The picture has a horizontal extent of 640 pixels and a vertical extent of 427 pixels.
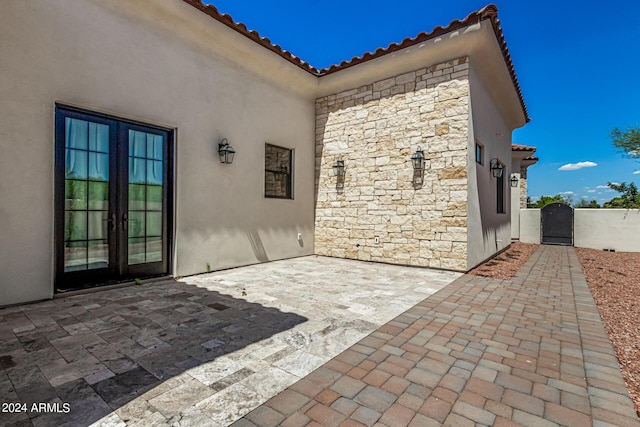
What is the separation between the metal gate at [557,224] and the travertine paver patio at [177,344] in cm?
1039

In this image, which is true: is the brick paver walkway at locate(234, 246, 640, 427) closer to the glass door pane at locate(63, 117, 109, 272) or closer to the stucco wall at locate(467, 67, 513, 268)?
the stucco wall at locate(467, 67, 513, 268)

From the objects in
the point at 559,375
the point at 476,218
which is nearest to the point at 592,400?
the point at 559,375

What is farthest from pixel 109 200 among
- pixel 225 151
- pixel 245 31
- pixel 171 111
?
pixel 245 31

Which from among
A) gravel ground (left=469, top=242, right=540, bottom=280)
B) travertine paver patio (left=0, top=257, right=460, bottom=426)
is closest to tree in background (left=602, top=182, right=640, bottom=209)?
gravel ground (left=469, top=242, right=540, bottom=280)

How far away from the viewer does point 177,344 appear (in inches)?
97.8

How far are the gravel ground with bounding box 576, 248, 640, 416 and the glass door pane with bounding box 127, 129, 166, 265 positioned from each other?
5551 mm

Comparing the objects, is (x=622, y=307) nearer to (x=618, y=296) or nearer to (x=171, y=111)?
(x=618, y=296)

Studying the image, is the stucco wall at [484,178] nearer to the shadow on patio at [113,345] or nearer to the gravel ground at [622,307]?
the gravel ground at [622,307]

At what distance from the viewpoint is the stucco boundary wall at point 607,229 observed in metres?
9.90

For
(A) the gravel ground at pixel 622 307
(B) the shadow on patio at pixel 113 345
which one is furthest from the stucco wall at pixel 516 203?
(B) the shadow on patio at pixel 113 345

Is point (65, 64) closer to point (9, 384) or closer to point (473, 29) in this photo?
point (9, 384)

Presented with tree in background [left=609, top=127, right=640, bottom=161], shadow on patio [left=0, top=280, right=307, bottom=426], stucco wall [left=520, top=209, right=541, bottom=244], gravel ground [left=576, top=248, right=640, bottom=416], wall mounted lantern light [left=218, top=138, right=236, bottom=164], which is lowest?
gravel ground [left=576, top=248, right=640, bottom=416]

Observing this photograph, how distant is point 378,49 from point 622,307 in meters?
5.82

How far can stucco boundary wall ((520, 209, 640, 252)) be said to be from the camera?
990 cm
